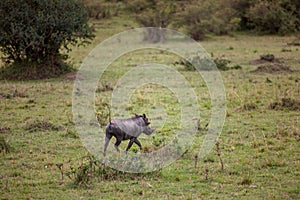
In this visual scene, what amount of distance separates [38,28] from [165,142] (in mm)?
11576

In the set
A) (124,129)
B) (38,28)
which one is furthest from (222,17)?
(124,129)

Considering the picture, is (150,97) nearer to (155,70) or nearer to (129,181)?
(155,70)

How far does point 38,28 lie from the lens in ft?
64.8

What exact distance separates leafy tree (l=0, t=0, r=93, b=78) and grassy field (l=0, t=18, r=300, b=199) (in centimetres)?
158

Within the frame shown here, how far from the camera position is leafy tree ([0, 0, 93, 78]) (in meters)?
19.4

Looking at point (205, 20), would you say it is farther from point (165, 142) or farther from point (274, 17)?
point (165, 142)

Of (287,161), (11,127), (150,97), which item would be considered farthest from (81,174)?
(150,97)

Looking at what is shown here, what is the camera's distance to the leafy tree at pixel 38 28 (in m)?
19.4

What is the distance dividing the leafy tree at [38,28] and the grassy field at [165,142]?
1.58 metres

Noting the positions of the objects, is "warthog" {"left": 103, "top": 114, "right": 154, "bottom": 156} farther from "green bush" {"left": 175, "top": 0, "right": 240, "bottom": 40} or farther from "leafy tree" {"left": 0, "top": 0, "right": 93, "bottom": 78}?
"green bush" {"left": 175, "top": 0, "right": 240, "bottom": 40}

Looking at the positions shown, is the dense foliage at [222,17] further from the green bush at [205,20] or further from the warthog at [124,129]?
the warthog at [124,129]

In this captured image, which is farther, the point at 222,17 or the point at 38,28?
the point at 222,17

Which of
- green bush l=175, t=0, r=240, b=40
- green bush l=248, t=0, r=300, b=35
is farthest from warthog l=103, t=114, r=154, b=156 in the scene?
green bush l=248, t=0, r=300, b=35

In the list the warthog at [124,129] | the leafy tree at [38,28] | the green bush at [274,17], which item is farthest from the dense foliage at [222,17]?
the warthog at [124,129]
